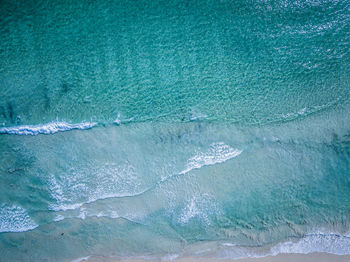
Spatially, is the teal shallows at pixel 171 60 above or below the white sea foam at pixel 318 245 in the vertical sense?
above

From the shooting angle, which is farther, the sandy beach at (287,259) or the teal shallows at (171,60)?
the teal shallows at (171,60)

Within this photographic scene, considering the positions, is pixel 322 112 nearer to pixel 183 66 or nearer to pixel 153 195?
pixel 183 66

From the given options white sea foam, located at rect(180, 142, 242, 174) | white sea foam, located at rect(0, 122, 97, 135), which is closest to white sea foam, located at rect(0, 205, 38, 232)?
white sea foam, located at rect(0, 122, 97, 135)

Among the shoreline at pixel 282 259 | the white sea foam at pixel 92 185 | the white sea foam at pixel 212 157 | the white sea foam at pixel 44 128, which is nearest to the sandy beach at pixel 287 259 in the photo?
the shoreline at pixel 282 259

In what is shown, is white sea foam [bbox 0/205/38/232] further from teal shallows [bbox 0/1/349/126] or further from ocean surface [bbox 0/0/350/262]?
teal shallows [bbox 0/1/349/126]

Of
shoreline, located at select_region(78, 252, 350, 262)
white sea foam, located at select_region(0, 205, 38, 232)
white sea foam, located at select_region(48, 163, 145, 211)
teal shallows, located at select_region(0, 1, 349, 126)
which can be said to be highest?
teal shallows, located at select_region(0, 1, 349, 126)

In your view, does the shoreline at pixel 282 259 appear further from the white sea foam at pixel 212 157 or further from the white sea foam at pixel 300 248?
the white sea foam at pixel 212 157

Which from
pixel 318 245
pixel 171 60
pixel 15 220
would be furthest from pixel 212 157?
pixel 15 220

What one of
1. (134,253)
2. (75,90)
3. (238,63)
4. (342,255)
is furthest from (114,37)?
(342,255)
